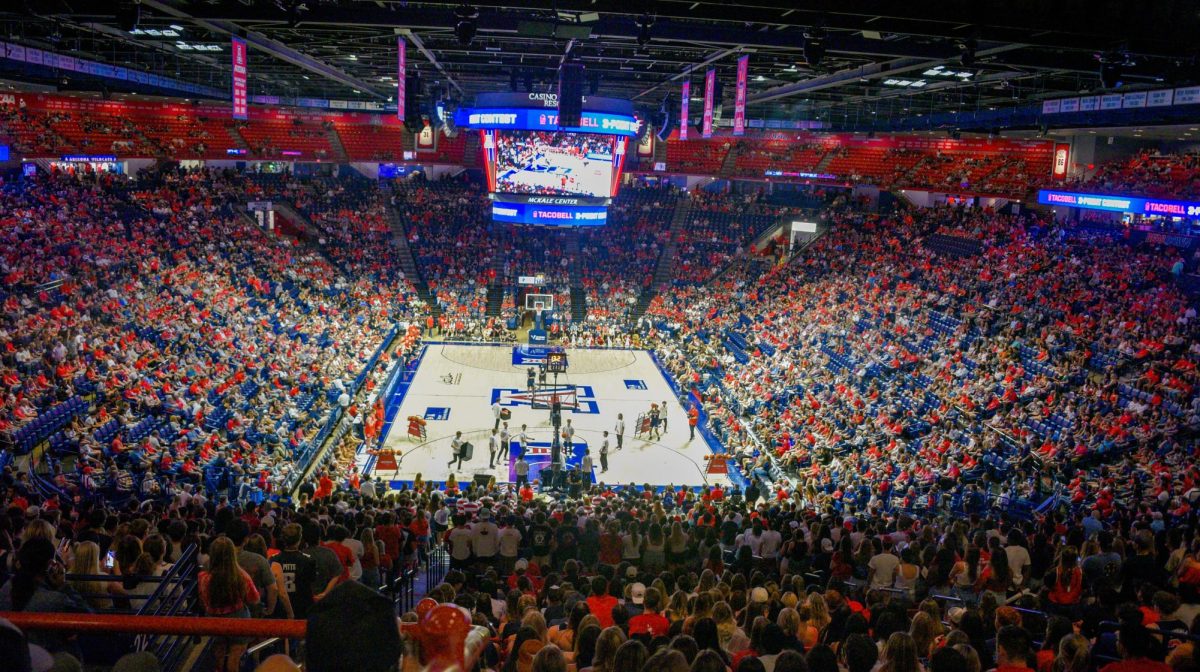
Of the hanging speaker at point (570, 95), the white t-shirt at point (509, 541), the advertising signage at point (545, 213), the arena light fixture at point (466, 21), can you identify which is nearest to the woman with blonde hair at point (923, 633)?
the white t-shirt at point (509, 541)

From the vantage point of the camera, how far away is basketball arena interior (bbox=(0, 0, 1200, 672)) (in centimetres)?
630

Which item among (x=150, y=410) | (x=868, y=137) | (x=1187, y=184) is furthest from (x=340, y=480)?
(x=868, y=137)

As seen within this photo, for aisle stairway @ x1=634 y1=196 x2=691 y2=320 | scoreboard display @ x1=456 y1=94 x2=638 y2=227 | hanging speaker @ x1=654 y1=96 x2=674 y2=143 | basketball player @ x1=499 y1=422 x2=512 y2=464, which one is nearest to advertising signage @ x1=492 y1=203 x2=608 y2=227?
scoreboard display @ x1=456 y1=94 x2=638 y2=227

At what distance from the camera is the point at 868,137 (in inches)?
1821

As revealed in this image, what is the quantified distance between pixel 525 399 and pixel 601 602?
19820mm

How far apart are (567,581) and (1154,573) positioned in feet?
18.9

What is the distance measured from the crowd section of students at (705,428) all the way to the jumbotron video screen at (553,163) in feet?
24.6

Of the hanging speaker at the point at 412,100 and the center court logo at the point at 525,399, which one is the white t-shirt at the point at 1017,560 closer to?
the hanging speaker at the point at 412,100

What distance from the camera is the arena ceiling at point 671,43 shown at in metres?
11.3

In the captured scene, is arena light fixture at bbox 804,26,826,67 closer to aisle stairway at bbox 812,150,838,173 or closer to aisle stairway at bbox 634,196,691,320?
aisle stairway at bbox 634,196,691,320

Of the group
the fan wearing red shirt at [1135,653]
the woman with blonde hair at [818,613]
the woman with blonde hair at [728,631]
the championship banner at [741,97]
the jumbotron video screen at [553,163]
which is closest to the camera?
the fan wearing red shirt at [1135,653]

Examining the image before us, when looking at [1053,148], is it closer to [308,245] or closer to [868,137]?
[868,137]

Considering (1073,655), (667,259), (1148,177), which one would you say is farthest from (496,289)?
(1073,655)

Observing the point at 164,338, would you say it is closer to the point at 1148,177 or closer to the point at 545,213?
the point at 545,213
